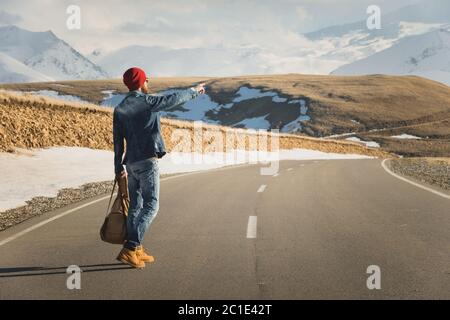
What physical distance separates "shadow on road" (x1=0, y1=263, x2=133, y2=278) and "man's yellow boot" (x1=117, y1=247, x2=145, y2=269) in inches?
5.7

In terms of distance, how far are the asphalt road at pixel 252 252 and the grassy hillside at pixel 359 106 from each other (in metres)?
88.5

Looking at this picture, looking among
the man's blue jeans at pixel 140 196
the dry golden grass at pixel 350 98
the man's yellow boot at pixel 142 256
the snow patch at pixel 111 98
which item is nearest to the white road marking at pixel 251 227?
the man's yellow boot at pixel 142 256

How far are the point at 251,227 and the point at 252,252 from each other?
1938 mm

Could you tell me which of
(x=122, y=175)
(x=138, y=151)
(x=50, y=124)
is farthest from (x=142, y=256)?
(x=50, y=124)

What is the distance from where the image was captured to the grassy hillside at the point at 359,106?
396 ft

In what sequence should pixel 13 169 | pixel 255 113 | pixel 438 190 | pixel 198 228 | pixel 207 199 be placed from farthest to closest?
1. pixel 255 113
2. pixel 13 169
3. pixel 438 190
4. pixel 207 199
5. pixel 198 228

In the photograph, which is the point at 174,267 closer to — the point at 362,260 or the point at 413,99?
the point at 362,260

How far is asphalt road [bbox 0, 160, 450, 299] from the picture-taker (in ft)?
19.7

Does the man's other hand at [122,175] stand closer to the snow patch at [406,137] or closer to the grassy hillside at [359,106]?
the grassy hillside at [359,106]

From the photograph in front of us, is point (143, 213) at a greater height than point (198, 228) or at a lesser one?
greater

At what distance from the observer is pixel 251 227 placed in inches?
384

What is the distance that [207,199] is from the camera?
13.7 m

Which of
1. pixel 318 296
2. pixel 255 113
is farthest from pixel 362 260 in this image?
pixel 255 113

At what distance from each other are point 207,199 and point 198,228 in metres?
3.98
